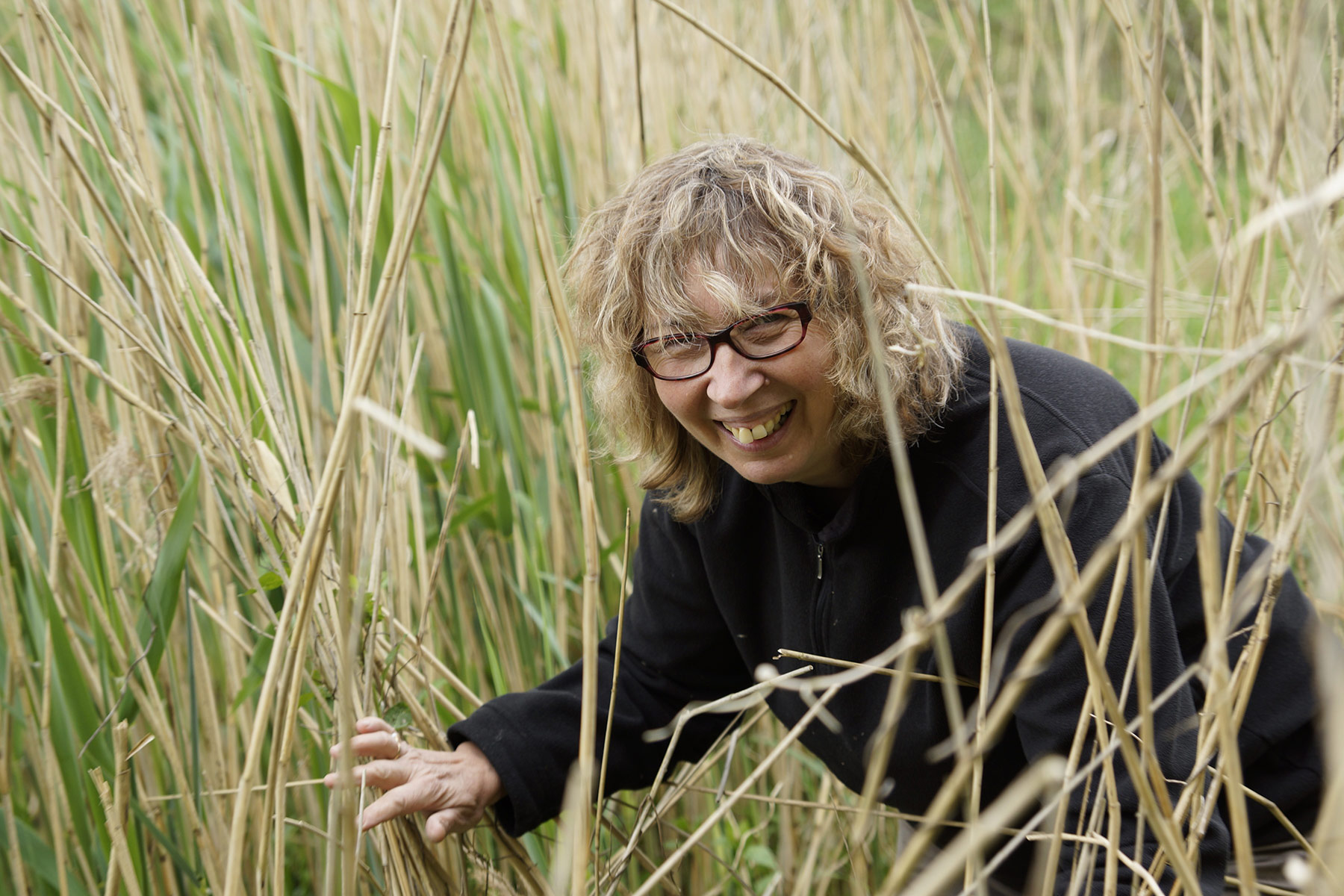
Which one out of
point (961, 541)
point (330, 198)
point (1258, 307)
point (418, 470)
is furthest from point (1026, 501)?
point (330, 198)

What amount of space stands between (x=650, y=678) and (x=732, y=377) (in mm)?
446

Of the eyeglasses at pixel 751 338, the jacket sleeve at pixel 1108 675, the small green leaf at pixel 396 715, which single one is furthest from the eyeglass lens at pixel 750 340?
the small green leaf at pixel 396 715

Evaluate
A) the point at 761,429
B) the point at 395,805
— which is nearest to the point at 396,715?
the point at 395,805

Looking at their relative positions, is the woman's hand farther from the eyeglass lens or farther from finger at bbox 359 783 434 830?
the eyeglass lens

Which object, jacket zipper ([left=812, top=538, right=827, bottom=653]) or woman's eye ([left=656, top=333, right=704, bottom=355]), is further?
jacket zipper ([left=812, top=538, right=827, bottom=653])

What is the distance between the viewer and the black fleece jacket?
837 mm

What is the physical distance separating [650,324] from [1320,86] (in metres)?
0.54

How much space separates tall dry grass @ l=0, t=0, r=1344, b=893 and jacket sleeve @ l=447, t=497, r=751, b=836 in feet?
0.19

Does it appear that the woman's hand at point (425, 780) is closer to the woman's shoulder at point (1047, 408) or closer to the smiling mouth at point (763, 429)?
the smiling mouth at point (763, 429)

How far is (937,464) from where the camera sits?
0.94 meters

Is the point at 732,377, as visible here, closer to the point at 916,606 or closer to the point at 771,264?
the point at 771,264

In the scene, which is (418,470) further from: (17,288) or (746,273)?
(746,273)

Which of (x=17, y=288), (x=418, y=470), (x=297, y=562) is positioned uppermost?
(x=17, y=288)

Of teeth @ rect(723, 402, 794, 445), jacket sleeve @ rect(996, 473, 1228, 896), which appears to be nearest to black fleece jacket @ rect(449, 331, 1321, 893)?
jacket sleeve @ rect(996, 473, 1228, 896)
